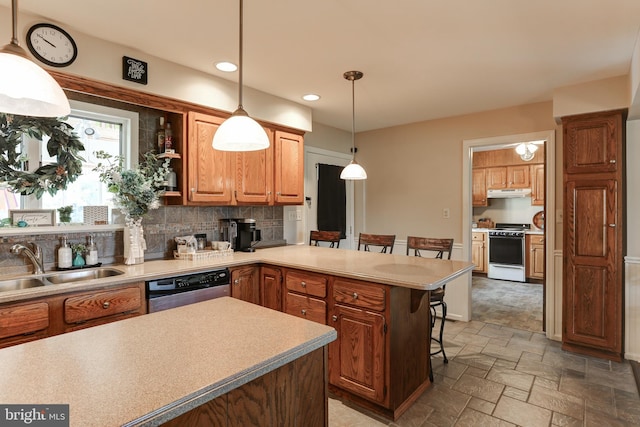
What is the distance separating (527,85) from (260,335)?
3.22 metres

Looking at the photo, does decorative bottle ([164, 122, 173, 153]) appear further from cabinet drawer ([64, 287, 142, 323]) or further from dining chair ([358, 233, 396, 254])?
dining chair ([358, 233, 396, 254])

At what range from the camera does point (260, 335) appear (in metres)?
1.16

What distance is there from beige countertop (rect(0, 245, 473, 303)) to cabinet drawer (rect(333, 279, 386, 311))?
0.06m

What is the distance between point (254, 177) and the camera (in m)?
3.26

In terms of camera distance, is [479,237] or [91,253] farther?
[479,237]

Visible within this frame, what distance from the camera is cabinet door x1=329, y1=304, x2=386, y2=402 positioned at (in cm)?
214

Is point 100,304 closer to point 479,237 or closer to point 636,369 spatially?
point 636,369

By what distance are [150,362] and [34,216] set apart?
6.44 feet

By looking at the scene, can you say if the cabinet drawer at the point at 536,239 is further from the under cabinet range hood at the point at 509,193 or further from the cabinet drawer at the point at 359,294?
the cabinet drawer at the point at 359,294

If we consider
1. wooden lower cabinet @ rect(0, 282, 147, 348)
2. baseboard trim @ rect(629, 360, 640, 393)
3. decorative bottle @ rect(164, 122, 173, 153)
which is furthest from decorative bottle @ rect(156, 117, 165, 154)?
baseboard trim @ rect(629, 360, 640, 393)

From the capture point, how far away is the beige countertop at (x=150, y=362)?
76cm

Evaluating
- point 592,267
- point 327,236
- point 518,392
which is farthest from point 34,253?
point 592,267

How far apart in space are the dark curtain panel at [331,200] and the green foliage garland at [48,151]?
2.65 meters

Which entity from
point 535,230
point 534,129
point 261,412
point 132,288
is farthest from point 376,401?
point 535,230
